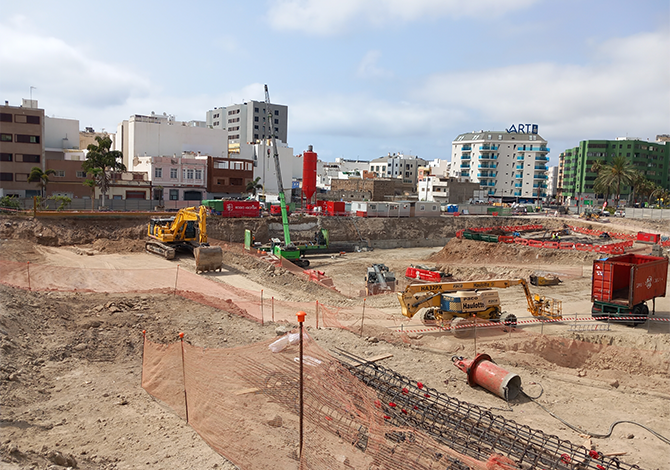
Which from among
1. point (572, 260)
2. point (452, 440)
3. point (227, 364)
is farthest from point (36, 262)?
point (572, 260)

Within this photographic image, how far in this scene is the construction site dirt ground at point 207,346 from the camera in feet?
29.9

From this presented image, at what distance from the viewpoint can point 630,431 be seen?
37.8 feet

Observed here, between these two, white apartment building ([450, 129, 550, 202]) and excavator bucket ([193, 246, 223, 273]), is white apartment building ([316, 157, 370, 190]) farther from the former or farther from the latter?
excavator bucket ([193, 246, 223, 273])

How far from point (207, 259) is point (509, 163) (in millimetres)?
86122

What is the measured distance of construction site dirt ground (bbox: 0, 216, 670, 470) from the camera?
912 cm

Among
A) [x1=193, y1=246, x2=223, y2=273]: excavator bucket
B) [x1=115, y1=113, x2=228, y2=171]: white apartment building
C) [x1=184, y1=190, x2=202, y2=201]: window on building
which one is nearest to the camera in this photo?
[x1=193, y1=246, x2=223, y2=273]: excavator bucket

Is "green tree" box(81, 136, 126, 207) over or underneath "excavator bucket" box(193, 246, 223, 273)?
over

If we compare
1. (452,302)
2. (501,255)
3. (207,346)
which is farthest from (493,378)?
(501,255)

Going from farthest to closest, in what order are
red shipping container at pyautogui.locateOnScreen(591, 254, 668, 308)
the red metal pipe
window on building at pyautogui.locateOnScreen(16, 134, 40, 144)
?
window on building at pyautogui.locateOnScreen(16, 134, 40, 144)
red shipping container at pyautogui.locateOnScreen(591, 254, 668, 308)
the red metal pipe

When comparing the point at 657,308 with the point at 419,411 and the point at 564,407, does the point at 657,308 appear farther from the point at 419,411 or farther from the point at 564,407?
the point at 419,411

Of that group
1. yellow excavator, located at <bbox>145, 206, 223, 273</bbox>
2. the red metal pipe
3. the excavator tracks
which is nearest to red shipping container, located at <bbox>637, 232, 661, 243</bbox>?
the red metal pipe

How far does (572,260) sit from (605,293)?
18.5 meters

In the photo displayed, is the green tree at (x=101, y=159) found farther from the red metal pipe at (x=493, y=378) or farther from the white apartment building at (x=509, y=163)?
the white apartment building at (x=509, y=163)

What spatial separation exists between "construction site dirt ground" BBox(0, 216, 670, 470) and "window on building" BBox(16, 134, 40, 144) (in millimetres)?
40999
